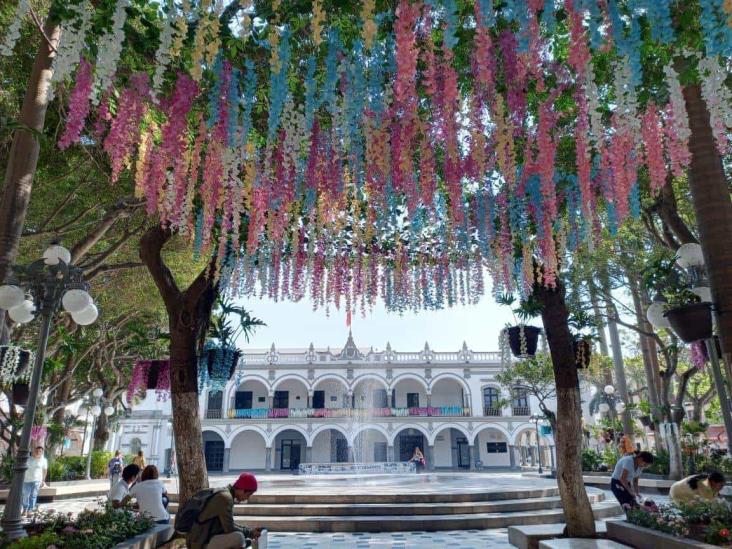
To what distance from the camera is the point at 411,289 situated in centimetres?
867

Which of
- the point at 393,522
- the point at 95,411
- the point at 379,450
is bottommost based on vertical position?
the point at 393,522

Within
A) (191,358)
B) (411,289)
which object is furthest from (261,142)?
(411,289)

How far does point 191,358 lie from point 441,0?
15.7 feet

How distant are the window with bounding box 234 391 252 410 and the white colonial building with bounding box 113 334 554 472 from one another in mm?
82

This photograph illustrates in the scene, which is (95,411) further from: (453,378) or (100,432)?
(453,378)

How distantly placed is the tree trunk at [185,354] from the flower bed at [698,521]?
4685mm

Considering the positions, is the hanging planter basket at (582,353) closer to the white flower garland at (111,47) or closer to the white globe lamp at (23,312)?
the white flower garland at (111,47)

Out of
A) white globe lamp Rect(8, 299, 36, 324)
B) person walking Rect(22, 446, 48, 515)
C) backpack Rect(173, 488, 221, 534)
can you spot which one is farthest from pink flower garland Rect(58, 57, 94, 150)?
person walking Rect(22, 446, 48, 515)

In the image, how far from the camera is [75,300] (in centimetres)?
561

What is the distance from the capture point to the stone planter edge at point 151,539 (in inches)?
196

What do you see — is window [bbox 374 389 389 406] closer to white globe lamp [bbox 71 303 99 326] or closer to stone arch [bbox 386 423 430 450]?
stone arch [bbox 386 423 430 450]

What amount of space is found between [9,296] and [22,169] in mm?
1175

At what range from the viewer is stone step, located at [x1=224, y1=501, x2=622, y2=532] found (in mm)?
8547

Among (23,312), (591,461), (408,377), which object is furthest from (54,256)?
(408,377)
